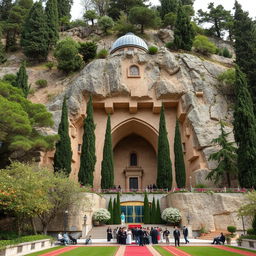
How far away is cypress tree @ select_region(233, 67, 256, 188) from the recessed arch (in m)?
11.5

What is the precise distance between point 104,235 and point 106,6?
185 feet

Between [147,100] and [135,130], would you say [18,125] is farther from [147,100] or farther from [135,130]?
[135,130]

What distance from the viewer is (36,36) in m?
40.8

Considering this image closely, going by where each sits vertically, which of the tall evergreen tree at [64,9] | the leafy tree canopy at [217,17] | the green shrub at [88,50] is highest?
the tall evergreen tree at [64,9]

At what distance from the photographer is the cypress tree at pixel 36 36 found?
132 feet

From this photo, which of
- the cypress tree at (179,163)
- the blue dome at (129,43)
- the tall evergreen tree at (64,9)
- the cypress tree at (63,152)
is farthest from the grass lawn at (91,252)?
the tall evergreen tree at (64,9)

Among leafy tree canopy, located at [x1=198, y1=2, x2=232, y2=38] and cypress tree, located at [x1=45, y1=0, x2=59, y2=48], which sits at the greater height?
leafy tree canopy, located at [x1=198, y1=2, x2=232, y2=38]

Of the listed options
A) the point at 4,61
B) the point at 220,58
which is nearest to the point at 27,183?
the point at 4,61

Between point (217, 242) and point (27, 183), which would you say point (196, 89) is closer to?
point (217, 242)

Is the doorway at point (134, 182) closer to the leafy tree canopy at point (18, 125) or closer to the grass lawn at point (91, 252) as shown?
the leafy tree canopy at point (18, 125)

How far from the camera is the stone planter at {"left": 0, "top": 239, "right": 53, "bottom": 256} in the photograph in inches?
447

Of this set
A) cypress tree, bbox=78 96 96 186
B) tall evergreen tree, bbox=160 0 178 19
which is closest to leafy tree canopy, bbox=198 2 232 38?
tall evergreen tree, bbox=160 0 178 19

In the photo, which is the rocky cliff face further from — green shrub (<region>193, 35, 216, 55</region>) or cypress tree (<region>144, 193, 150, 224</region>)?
cypress tree (<region>144, 193, 150, 224</region>)

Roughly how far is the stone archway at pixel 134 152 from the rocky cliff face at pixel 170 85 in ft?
17.9
